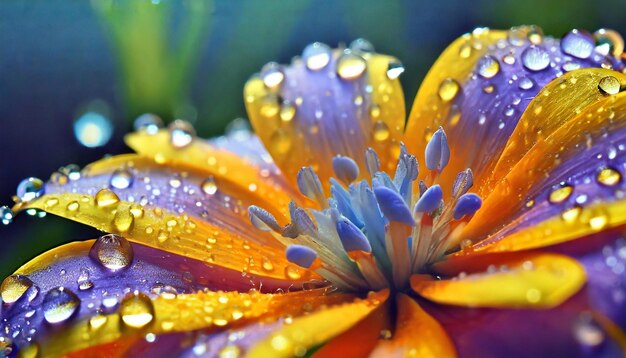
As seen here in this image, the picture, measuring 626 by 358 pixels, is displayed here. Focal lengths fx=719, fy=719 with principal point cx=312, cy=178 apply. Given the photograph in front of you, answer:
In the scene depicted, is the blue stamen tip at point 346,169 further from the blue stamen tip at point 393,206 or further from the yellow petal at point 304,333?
the yellow petal at point 304,333

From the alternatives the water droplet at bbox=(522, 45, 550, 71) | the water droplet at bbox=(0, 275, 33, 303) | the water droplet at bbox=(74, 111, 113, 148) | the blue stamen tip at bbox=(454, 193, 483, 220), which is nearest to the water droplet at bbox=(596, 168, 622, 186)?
the blue stamen tip at bbox=(454, 193, 483, 220)

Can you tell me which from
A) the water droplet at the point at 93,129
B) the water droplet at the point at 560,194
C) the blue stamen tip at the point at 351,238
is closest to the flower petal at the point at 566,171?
the water droplet at the point at 560,194

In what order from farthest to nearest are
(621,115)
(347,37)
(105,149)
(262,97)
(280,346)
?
(347,37) → (105,149) → (262,97) → (621,115) → (280,346)

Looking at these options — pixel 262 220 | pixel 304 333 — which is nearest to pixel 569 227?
pixel 304 333

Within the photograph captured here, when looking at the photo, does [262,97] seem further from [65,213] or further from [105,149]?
[105,149]

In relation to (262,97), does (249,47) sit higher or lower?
lower

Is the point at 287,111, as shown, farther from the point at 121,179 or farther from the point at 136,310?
the point at 136,310

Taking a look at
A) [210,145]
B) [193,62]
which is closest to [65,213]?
[210,145]
